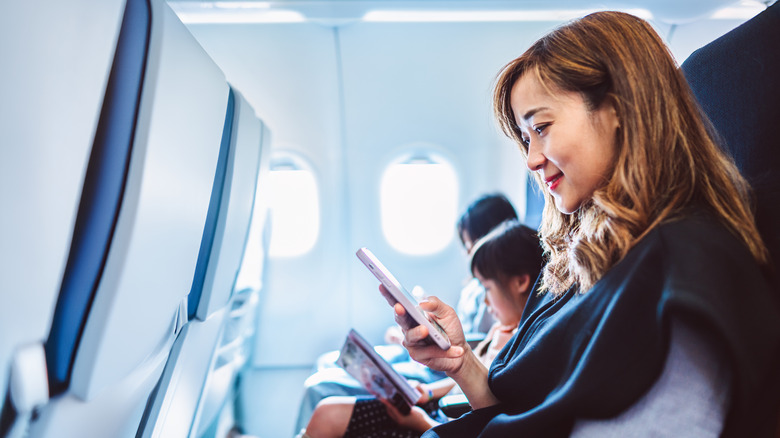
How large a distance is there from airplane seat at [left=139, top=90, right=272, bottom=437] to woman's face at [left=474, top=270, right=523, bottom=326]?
1.17 meters

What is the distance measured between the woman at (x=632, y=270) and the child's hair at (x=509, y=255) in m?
0.96

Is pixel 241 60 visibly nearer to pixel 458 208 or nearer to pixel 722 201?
pixel 458 208

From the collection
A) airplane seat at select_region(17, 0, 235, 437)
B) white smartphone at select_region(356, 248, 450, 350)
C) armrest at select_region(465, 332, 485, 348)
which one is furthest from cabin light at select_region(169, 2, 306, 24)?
armrest at select_region(465, 332, 485, 348)

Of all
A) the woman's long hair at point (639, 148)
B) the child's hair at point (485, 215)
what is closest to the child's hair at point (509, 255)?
the child's hair at point (485, 215)

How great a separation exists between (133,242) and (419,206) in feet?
10.4

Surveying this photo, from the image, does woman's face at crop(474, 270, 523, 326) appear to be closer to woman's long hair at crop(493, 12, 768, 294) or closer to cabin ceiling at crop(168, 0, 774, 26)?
woman's long hair at crop(493, 12, 768, 294)

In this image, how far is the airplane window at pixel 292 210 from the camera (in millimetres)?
3846

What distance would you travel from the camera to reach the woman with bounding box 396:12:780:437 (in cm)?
84

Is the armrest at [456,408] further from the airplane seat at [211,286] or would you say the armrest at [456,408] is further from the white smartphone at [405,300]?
the airplane seat at [211,286]

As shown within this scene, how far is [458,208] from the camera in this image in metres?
3.86

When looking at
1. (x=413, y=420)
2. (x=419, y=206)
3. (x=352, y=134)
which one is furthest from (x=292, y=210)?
(x=413, y=420)

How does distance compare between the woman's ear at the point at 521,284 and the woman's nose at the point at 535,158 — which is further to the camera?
the woman's ear at the point at 521,284

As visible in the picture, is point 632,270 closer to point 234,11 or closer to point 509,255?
point 509,255

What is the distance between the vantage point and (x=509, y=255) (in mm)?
2326
